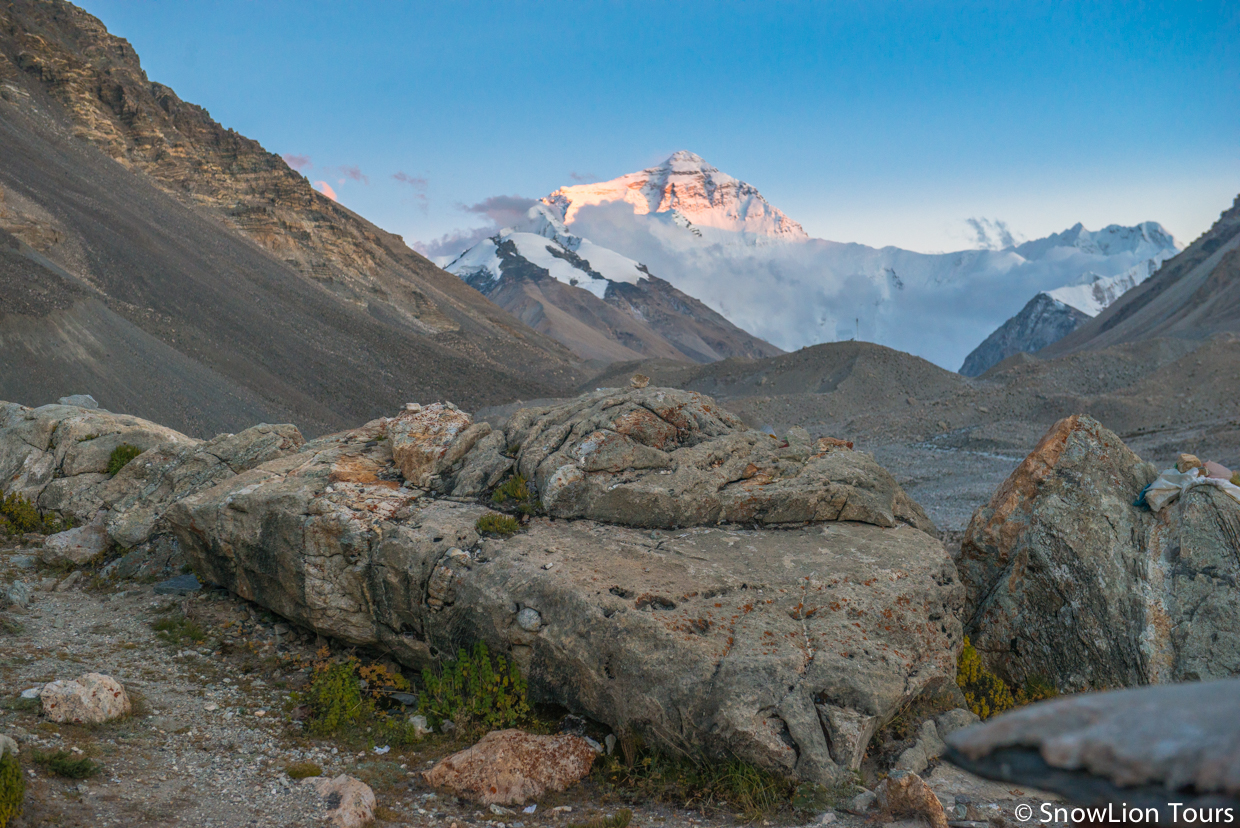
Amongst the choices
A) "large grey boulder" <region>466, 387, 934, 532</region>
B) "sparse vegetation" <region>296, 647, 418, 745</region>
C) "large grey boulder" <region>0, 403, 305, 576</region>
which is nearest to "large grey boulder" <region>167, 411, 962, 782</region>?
"large grey boulder" <region>466, 387, 934, 532</region>

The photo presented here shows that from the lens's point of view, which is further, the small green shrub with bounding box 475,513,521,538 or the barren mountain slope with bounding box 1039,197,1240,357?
the barren mountain slope with bounding box 1039,197,1240,357

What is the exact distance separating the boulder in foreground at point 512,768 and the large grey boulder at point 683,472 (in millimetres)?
2999

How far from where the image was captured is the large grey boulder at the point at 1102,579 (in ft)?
27.8

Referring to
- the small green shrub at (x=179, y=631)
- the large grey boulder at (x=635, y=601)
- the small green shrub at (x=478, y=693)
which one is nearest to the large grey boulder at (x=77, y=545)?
the large grey boulder at (x=635, y=601)

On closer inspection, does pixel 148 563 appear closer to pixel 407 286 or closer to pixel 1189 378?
pixel 1189 378

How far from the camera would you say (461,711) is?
7.53 metres

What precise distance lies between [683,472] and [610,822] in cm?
450

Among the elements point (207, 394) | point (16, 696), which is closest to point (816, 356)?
point (207, 394)

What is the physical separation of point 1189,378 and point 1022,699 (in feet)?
146

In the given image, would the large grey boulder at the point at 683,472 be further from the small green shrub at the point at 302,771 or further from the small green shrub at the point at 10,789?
the small green shrub at the point at 10,789

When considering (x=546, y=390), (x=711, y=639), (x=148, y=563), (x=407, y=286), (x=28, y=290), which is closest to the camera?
(x=711, y=639)

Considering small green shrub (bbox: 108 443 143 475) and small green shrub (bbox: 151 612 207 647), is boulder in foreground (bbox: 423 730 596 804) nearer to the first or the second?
small green shrub (bbox: 151 612 207 647)

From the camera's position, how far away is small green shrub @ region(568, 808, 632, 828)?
6.05 m

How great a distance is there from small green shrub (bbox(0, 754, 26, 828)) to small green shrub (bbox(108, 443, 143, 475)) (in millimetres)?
10764
